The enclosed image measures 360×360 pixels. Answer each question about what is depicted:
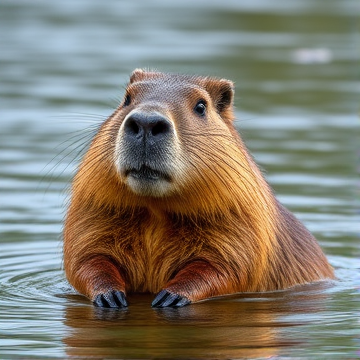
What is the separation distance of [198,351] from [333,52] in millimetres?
14857

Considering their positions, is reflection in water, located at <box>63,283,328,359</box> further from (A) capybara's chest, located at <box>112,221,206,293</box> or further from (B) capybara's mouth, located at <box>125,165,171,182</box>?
(B) capybara's mouth, located at <box>125,165,171,182</box>

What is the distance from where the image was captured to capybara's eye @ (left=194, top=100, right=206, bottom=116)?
883 centimetres

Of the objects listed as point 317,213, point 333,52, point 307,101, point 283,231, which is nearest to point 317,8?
point 333,52

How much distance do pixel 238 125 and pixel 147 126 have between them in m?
6.76

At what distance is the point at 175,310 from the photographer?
8.37 m

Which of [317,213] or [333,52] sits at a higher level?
[333,52]

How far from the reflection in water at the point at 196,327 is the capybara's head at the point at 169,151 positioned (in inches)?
26.1

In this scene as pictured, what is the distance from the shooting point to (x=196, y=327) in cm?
795

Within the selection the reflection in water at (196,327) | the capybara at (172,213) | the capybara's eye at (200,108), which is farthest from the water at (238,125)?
the capybara's eye at (200,108)

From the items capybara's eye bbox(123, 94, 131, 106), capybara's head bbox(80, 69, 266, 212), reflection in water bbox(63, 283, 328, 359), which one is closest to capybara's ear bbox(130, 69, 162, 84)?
capybara's head bbox(80, 69, 266, 212)

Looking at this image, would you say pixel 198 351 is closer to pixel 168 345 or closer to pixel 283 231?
pixel 168 345

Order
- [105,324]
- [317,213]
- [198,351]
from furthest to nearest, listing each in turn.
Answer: [317,213]
[105,324]
[198,351]

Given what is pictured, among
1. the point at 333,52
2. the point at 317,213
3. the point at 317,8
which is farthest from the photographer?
the point at 317,8

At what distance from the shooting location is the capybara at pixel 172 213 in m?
8.38
